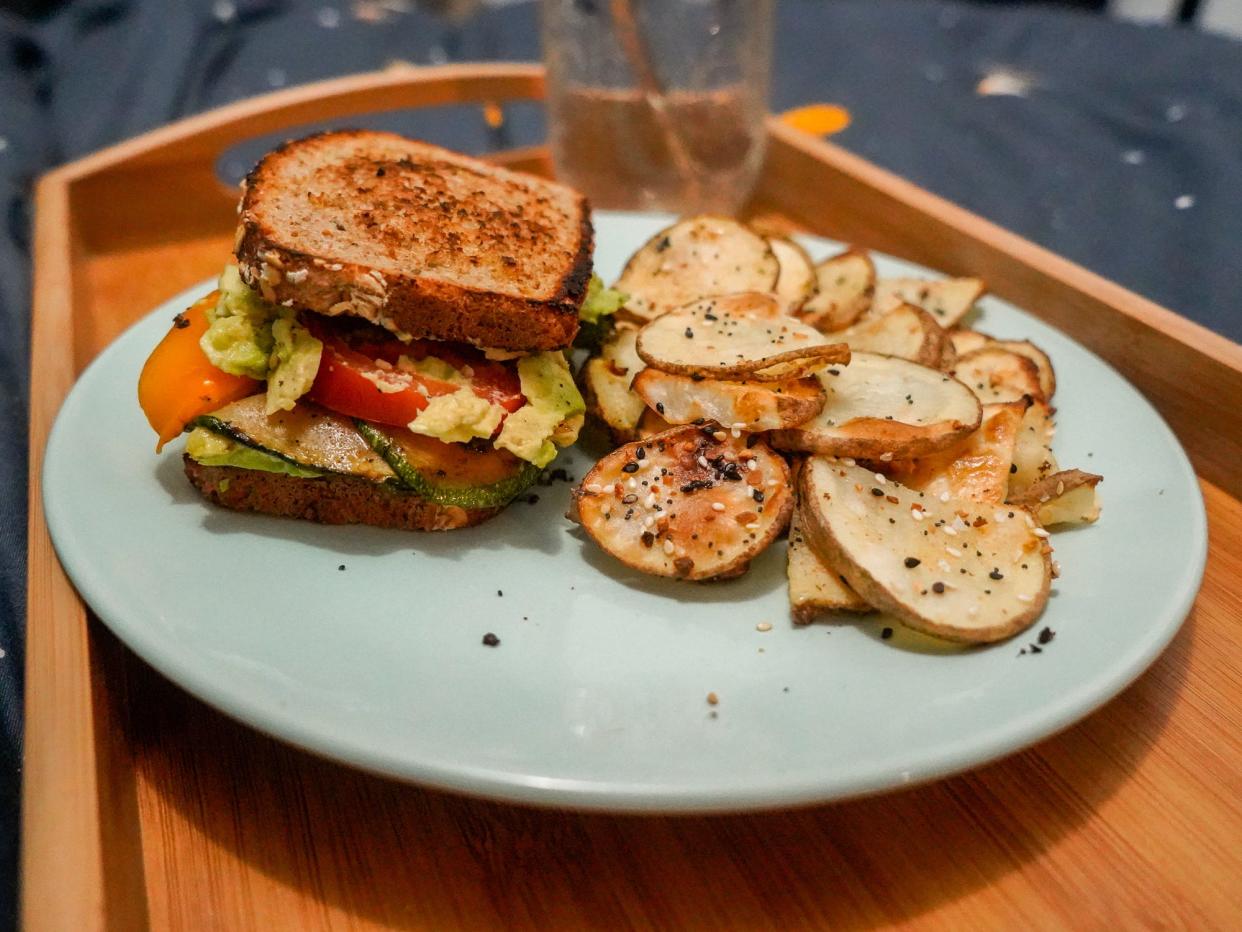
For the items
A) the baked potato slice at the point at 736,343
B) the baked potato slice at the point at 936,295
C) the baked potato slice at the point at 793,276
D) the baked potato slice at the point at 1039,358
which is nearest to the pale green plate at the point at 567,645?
the baked potato slice at the point at 1039,358

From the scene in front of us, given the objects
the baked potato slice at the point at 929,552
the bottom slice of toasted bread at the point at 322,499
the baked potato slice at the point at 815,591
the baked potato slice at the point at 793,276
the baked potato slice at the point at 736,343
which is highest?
the baked potato slice at the point at 736,343

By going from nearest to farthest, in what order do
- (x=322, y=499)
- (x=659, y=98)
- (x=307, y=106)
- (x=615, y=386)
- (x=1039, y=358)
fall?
(x=322, y=499) → (x=615, y=386) → (x=1039, y=358) → (x=659, y=98) → (x=307, y=106)

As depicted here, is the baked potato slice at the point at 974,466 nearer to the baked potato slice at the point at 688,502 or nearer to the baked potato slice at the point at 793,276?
the baked potato slice at the point at 688,502

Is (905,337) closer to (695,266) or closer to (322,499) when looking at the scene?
(695,266)

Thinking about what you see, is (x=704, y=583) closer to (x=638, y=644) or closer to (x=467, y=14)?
(x=638, y=644)

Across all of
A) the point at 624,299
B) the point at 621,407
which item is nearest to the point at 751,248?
the point at 624,299

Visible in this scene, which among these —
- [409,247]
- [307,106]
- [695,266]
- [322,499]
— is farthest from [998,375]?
[307,106]

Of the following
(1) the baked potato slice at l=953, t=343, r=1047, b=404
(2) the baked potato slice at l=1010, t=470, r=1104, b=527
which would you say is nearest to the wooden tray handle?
(1) the baked potato slice at l=953, t=343, r=1047, b=404
